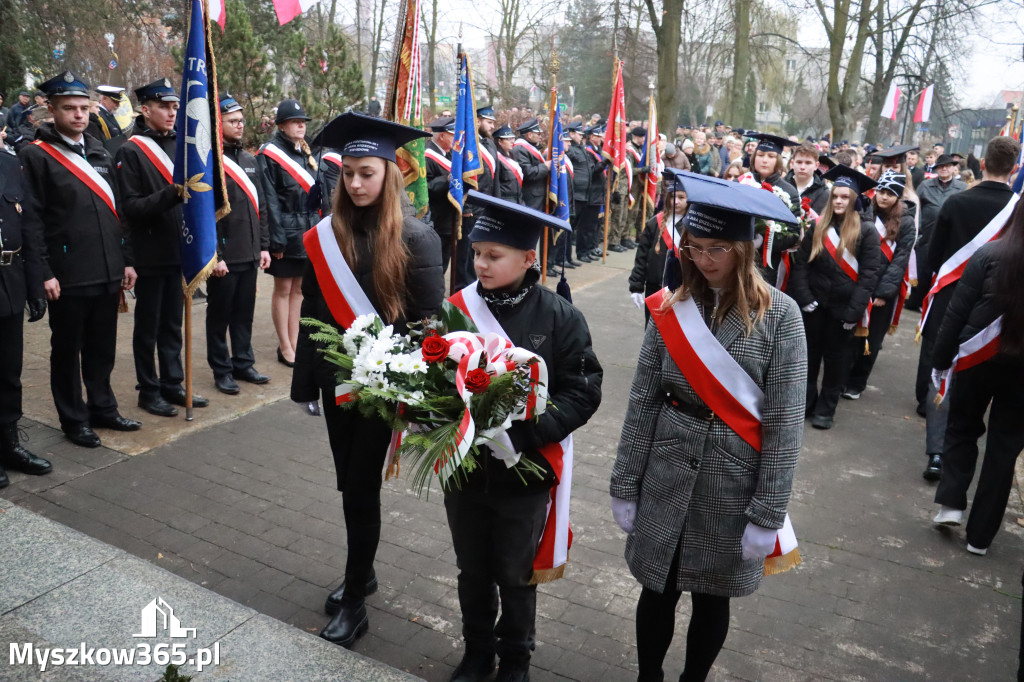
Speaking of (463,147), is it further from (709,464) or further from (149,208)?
(709,464)

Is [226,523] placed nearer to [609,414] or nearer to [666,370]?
[666,370]

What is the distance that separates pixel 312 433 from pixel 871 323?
17.9 feet

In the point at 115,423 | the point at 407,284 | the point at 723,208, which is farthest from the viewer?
the point at 115,423

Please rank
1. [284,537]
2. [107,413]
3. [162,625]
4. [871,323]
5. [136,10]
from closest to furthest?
[162,625], [284,537], [107,413], [871,323], [136,10]

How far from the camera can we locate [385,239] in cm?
354

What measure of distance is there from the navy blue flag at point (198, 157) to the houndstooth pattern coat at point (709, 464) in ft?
13.6

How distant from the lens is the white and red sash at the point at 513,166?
38.7ft

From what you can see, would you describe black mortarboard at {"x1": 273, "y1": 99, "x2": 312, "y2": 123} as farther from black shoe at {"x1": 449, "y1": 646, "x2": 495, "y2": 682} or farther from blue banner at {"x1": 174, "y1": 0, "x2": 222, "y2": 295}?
black shoe at {"x1": 449, "y1": 646, "x2": 495, "y2": 682}

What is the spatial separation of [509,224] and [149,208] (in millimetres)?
3972

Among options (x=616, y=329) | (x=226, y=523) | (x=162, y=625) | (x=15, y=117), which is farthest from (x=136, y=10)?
(x=162, y=625)

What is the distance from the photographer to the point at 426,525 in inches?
195

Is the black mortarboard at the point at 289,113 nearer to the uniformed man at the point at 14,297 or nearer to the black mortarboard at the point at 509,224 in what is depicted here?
the uniformed man at the point at 14,297

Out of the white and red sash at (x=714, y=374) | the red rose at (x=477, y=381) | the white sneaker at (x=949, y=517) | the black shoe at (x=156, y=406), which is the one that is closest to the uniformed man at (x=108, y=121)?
the black shoe at (x=156, y=406)

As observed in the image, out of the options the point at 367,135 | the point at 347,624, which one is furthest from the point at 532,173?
the point at 347,624
